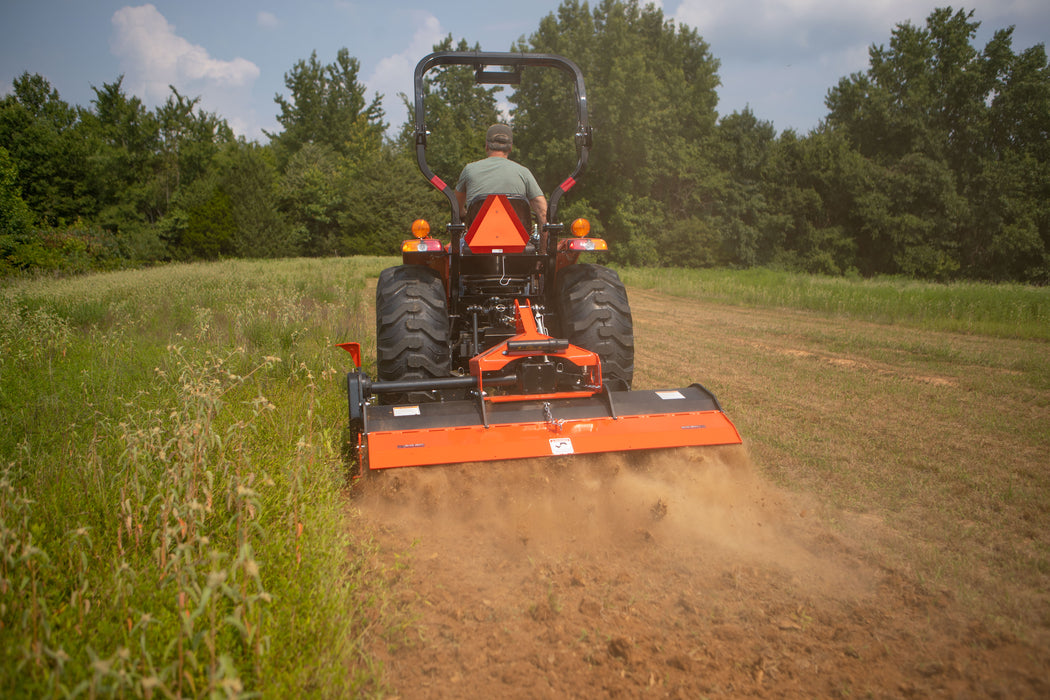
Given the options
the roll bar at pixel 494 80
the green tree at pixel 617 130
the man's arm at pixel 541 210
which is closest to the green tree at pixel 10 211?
the green tree at pixel 617 130

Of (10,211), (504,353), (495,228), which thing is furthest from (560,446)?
(10,211)

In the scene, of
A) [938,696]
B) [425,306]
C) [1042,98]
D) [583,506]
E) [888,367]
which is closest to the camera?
[938,696]

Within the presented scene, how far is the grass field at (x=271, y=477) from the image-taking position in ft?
6.37

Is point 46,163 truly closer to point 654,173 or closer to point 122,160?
point 122,160

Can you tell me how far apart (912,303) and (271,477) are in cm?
1221

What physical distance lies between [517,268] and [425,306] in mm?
772

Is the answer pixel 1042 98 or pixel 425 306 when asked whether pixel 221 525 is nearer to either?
pixel 425 306

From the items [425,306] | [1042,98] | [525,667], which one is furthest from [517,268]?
[1042,98]

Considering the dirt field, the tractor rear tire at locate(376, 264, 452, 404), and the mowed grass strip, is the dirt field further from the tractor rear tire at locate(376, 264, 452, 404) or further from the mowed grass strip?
the tractor rear tire at locate(376, 264, 452, 404)

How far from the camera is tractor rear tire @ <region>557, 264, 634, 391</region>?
4.14m

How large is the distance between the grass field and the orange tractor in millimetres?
525

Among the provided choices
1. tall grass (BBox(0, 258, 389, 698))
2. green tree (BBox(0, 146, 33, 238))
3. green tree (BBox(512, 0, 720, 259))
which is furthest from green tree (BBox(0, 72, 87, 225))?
tall grass (BBox(0, 258, 389, 698))

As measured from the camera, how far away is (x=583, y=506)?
3182mm

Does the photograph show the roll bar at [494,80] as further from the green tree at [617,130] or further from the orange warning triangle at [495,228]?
the green tree at [617,130]
